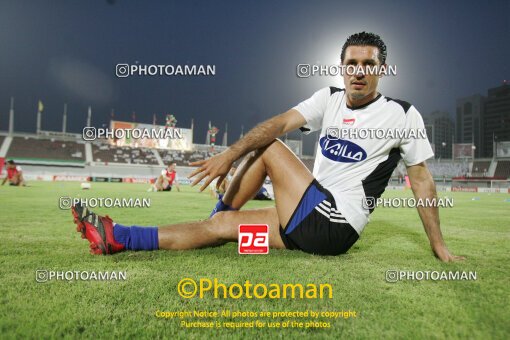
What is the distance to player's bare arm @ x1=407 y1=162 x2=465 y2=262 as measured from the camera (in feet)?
10.0

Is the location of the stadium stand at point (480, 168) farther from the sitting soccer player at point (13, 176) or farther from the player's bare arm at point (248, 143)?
the player's bare arm at point (248, 143)

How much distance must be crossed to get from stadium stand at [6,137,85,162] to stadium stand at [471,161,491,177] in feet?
211

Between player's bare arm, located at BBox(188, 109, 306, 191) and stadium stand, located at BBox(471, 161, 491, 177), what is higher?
stadium stand, located at BBox(471, 161, 491, 177)

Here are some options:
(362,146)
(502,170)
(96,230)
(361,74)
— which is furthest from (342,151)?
(502,170)

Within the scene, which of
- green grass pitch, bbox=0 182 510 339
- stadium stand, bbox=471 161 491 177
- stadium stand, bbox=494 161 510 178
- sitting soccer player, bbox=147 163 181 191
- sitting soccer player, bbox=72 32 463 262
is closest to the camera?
green grass pitch, bbox=0 182 510 339

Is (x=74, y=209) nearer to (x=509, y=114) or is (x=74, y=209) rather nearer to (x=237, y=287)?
(x=237, y=287)

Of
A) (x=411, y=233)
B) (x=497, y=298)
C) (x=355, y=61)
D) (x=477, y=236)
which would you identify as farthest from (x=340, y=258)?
(x=477, y=236)

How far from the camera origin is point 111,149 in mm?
52438

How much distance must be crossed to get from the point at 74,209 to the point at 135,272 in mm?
809

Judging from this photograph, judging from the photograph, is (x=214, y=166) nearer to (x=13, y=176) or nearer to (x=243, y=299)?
(x=243, y=299)

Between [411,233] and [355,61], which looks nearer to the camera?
[355,61]

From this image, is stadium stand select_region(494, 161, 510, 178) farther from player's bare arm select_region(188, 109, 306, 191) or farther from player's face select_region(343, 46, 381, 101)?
player's bare arm select_region(188, 109, 306, 191)

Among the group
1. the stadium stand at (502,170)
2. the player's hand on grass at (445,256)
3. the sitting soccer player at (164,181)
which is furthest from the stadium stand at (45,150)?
the stadium stand at (502,170)

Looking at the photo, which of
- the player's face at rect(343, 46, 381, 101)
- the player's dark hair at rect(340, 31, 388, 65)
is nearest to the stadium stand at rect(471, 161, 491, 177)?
the player's dark hair at rect(340, 31, 388, 65)
